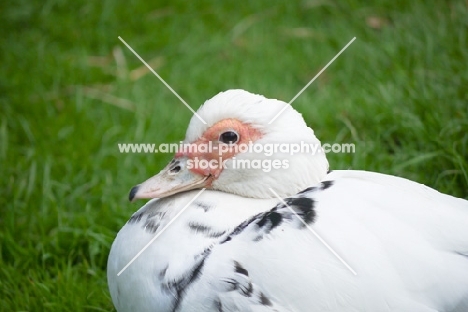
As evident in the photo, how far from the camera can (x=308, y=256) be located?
6.70 feet

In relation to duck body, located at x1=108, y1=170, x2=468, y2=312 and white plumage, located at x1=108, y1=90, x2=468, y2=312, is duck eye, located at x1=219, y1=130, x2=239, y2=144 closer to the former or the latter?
white plumage, located at x1=108, y1=90, x2=468, y2=312

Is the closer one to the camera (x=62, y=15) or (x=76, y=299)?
(x=76, y=299)

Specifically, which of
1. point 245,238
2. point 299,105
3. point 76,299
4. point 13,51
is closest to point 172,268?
point 245,238

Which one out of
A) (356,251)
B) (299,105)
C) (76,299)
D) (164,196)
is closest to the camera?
(356,251)

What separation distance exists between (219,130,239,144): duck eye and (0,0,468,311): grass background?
920 mm

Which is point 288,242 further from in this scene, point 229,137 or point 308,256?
point 229,137

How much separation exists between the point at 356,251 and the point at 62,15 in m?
3.95

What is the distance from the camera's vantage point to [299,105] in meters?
4.11

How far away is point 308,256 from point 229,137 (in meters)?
0.53

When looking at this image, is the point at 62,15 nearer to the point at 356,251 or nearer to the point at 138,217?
the point at 138,217

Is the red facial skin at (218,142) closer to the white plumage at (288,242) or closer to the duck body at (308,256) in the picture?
the white plumage at (288,242)

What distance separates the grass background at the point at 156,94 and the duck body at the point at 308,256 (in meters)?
0.74

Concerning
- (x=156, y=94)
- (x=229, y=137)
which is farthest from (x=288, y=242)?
(x=156, y=94)

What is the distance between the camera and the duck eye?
2.34 metres
